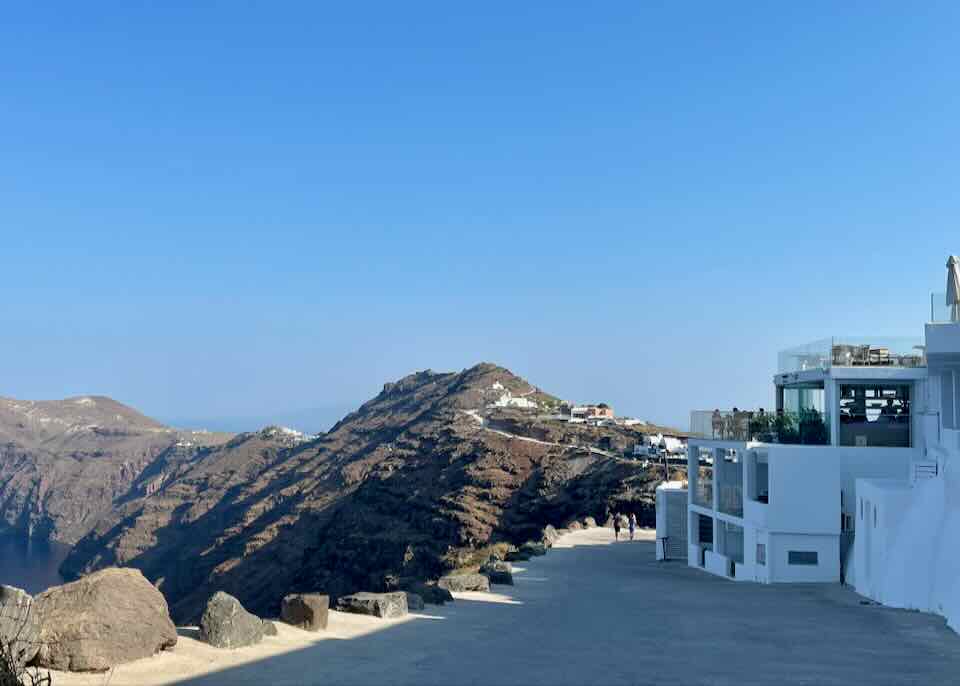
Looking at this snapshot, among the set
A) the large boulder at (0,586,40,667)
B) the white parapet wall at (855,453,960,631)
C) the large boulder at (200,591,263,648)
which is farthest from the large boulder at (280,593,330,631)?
the white parapet wall at (855,453,960,631)

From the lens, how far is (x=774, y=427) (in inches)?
1074

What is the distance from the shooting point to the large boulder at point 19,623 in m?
10.1

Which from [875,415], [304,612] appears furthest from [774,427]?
[304,612]

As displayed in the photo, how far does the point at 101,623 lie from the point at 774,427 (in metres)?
20.8

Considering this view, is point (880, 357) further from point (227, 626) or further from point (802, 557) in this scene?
point (227, 626)

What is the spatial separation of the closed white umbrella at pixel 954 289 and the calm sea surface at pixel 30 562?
4133 inches

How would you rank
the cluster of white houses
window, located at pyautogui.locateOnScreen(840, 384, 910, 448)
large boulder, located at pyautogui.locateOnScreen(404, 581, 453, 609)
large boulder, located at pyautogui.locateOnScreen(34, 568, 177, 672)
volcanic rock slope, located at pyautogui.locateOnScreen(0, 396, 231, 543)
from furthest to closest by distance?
volcanic rock slope, located at pyautogui.locateOnScreen(0, 396, 231, 543), window, located at pyautogui.locateOnScreen(840, 384, 910, 448), the cluster of white houses, large boulder, located at pyautogui.locateOnScreen(404, 581, 453, 609), large boulder, located at pyautogui.locateOnScreen(34, 568, 177, 672)

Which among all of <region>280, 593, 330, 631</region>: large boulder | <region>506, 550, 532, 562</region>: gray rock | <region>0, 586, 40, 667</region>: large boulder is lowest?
<region>506, 550, 532, 562</region>: gray rock

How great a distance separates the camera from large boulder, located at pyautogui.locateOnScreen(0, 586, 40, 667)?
10.1 meters

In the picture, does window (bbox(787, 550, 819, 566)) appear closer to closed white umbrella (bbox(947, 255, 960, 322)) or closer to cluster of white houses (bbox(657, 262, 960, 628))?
cluster of white houses (bbox(657, 262, 960, 628))

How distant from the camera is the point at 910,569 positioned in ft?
61.0

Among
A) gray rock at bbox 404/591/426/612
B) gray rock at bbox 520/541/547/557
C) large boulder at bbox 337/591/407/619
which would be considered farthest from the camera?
gray rock at bbox 520/541/547/557

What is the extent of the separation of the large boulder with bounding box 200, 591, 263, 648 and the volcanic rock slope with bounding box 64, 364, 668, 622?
21.0 m

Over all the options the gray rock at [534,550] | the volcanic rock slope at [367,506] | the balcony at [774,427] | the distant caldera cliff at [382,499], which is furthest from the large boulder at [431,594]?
the distant caldera cliff at [382,499]
